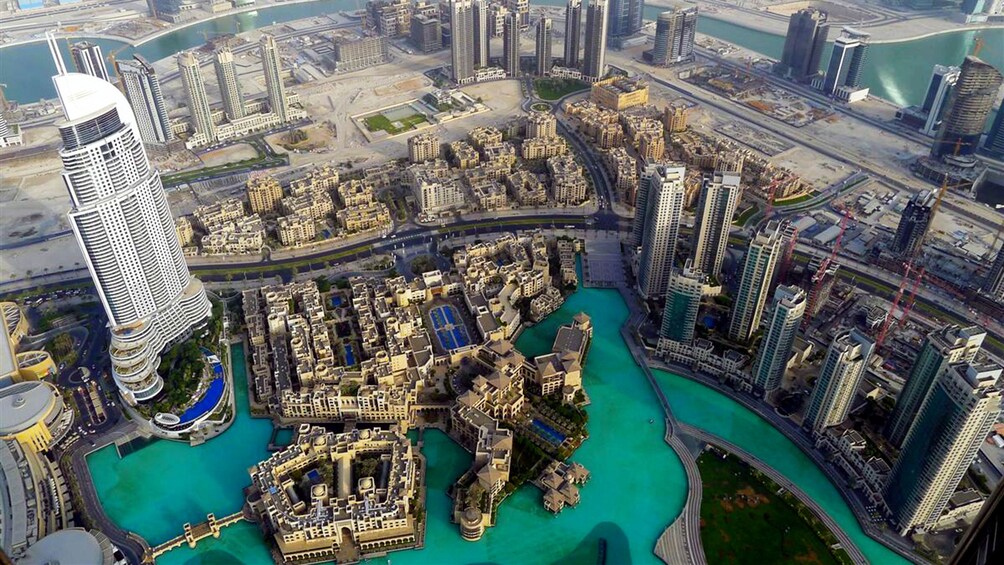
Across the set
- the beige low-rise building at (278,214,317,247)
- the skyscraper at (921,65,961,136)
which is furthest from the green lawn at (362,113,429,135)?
the skyscraper at (921,65,961,136)

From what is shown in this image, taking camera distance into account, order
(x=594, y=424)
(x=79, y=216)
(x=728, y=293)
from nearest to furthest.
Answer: (x=79, y=216) < (x=594, y=424) < (x=728, y=293)

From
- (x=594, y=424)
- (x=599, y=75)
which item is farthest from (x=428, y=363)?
(x=599, y=75)

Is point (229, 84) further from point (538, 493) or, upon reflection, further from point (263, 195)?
point (538, 493)

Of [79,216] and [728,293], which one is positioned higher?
[79,216]

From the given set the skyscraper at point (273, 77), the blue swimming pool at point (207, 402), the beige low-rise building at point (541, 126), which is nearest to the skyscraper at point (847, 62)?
the beige low-rise building at point (541, 126)

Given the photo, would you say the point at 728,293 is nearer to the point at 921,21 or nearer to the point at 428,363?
the point at 428,363

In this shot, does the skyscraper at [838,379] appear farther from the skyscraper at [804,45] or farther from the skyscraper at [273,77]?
the skyscraper at [273,77]
